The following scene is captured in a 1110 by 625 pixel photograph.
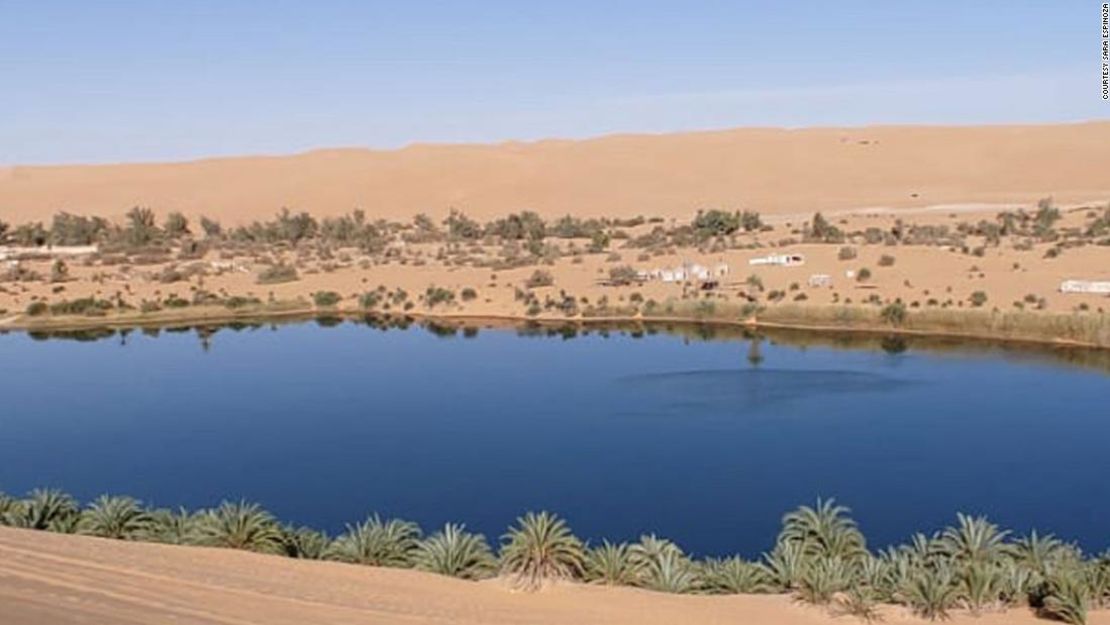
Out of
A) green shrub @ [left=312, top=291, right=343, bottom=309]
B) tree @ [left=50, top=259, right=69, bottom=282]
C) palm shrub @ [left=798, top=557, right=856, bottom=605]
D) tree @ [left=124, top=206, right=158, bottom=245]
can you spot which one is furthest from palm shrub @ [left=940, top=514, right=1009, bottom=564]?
tree @ [left=124, top=206, right=158, bottom=245]

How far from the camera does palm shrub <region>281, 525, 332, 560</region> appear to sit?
1471 cm

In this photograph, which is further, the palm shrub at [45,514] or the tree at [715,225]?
the tree at [715,225]

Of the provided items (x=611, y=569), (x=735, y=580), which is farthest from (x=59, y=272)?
(x=735, y=580)

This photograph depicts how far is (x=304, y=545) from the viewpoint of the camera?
15.0 meters

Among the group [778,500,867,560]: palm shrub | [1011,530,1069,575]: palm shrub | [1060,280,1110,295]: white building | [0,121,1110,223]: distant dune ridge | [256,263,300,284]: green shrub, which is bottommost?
[778,500,867,560]: palm shrub

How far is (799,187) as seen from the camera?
9781cm

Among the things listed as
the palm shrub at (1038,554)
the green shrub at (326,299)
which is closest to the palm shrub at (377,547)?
the palm shrub at (1038,554)

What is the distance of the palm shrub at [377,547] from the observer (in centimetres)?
1433

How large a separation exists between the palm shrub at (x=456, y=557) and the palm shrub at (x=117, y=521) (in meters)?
3.69

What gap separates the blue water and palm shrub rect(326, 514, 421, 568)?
14.6ft

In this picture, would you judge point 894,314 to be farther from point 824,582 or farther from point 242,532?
point 824,582

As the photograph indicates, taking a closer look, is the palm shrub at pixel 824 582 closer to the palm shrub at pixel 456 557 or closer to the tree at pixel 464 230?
the palm shrub at pixel 456 557

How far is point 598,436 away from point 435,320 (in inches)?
802

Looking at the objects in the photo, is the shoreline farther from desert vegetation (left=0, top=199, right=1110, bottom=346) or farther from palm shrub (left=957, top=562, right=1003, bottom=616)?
palm shrub (left=957, top=562, right=1003, bottom=616)
